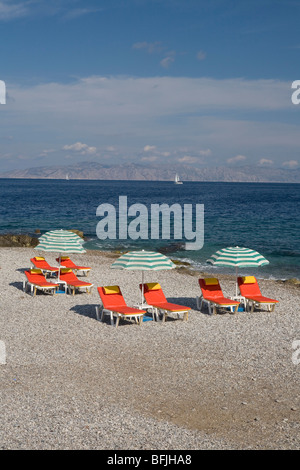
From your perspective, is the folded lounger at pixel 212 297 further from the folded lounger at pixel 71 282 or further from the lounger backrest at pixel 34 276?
the lounger backrest at pixel 34 276

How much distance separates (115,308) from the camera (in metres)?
14.2

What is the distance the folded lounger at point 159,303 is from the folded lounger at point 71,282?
2949mm

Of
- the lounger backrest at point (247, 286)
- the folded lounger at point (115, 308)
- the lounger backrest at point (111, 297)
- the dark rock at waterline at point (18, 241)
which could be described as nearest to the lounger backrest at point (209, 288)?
the lounger backrest at point (247, 286)

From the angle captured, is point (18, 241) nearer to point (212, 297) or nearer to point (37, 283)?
point (37, 283)

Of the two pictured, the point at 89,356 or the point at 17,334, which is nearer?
the point at 89,356

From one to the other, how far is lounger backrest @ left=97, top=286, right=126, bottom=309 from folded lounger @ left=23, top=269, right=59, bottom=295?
288 centimetres

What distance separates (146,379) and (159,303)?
16.7 feet

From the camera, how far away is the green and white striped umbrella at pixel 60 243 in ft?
55.3

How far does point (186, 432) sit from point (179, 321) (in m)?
6.89

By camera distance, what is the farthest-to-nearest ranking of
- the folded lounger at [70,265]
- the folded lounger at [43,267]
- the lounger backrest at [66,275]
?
1. the folded lounger at [70,265]
2. the folded lounger at [43,267]
3. the lounger backrest at [66,275]

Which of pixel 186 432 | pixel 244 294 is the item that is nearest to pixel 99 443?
pixel 186 432
